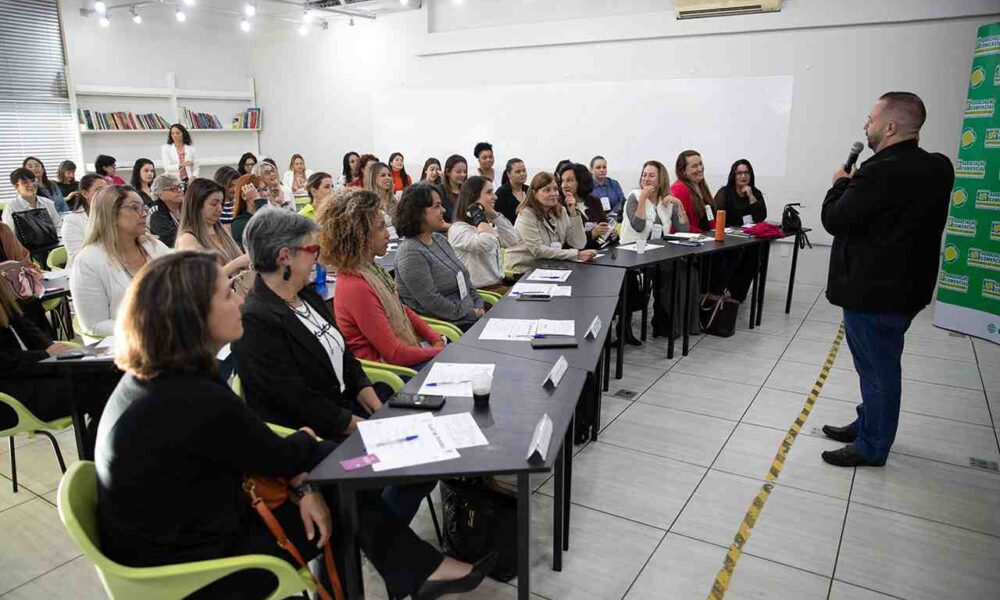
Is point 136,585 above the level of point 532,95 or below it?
below

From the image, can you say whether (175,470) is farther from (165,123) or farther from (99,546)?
(165,123)

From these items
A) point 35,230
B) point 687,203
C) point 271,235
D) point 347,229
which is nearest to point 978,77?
point 687,203

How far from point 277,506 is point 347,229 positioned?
1.33 meters

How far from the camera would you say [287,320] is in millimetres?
2113

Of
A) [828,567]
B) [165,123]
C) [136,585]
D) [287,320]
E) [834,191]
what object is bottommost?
[828,567]

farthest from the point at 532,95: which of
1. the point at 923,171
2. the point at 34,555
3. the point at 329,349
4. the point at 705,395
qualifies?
the point at 34,555

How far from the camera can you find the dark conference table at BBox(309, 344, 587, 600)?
5.55 ft

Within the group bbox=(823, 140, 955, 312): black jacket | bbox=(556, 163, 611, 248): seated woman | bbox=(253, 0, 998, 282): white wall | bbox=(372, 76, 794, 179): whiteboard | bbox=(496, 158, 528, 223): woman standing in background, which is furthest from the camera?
bbox=(372, 76, 794, 179): whiteboard

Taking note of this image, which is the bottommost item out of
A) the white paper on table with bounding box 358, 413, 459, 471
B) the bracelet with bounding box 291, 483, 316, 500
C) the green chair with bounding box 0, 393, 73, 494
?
the green chair with bounding box 0, 393, 73, 494

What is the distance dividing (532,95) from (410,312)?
5795mm

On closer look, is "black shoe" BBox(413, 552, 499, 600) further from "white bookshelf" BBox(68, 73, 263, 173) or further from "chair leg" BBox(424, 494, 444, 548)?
"white bookshelf" BBox(68, 73, 263, 173)

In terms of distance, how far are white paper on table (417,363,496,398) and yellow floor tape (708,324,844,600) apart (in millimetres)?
1167

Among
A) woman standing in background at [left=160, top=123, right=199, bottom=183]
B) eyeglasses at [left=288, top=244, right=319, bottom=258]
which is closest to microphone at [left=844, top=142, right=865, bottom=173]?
eyeglasses at [left=288, top=244, right=319, bottom=258]

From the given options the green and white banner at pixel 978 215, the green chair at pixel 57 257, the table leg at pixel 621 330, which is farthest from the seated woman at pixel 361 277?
the green and white banner at pixel 978 215
